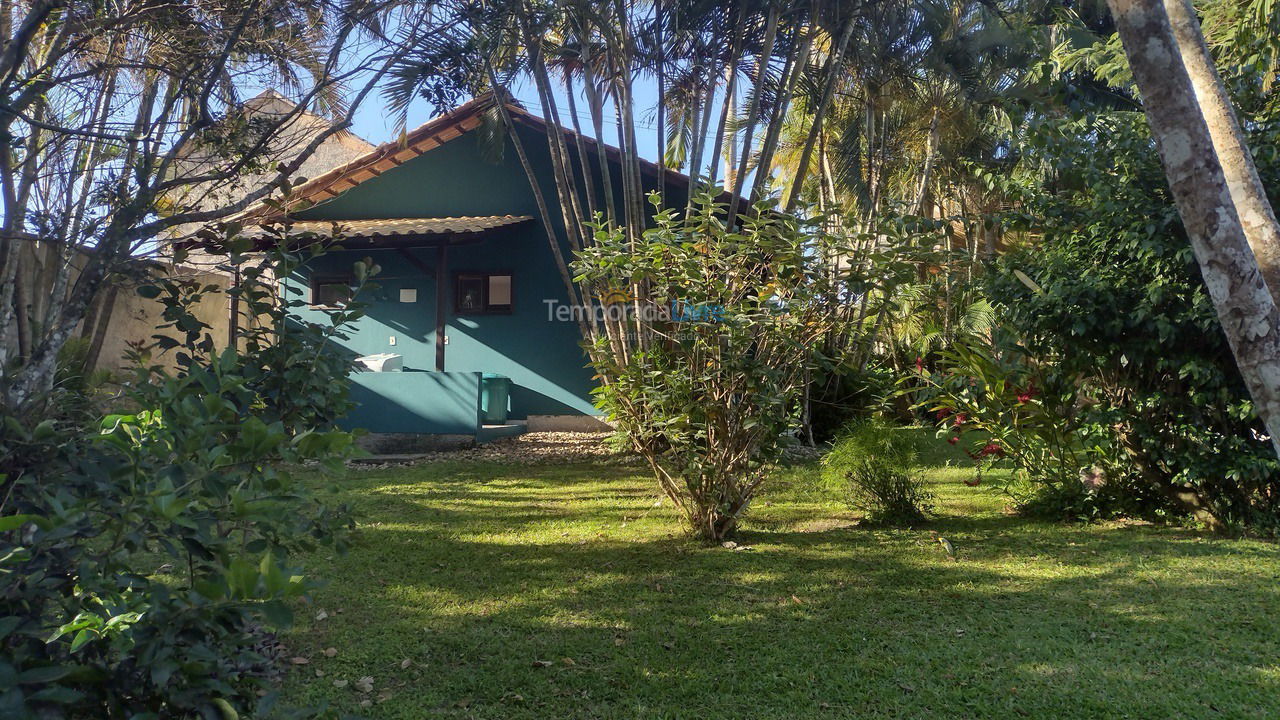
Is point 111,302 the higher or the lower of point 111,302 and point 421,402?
the higher

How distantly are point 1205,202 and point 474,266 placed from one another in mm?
11366

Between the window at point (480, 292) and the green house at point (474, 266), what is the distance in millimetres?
19

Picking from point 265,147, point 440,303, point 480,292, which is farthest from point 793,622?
point 480,292

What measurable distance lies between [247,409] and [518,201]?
10.7 m

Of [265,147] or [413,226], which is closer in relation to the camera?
[265,147]

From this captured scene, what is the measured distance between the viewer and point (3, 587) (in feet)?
4.76

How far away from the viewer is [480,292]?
13078 mm

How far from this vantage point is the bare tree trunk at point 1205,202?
257 cm

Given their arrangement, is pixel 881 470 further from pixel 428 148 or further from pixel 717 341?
pixel 428 148

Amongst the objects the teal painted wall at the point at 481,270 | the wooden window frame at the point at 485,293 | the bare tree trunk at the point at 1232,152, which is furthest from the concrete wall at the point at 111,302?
the bare tree trunk at the point at 1232,152

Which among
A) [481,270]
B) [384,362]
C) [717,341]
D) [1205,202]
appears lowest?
[717,341]

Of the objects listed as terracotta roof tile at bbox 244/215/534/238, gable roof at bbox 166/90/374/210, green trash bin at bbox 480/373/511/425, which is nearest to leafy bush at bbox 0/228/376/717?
gable roof at bbox 166/90/374/210

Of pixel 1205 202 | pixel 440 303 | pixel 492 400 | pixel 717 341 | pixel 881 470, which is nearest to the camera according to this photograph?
pixel 1205 202

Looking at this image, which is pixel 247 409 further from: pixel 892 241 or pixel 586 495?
pixel 586 495
